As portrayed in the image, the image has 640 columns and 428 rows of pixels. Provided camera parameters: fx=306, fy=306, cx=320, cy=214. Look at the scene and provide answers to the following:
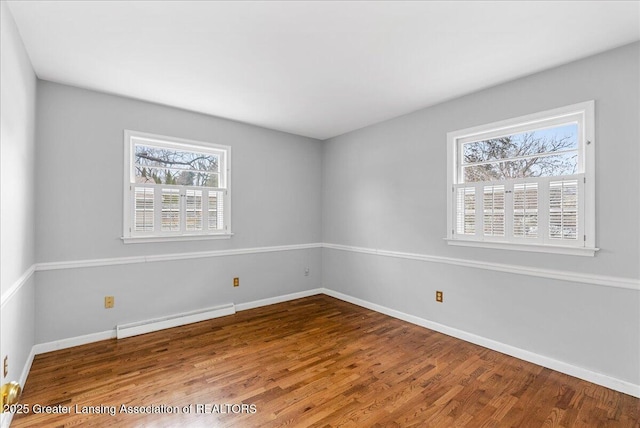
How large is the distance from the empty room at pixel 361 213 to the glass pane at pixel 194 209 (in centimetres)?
2

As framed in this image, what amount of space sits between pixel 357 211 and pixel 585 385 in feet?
9.48

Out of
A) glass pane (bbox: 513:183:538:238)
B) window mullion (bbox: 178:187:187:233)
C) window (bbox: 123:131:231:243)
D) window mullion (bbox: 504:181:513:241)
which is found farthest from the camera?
window mullion (bbox: 178:187:187:233)

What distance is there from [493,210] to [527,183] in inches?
14.9

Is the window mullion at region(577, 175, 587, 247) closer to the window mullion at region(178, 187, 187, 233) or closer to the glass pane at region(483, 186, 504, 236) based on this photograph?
the glass pane at region(483, 186, 504, 236)

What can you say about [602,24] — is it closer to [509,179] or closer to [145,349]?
[509,179]

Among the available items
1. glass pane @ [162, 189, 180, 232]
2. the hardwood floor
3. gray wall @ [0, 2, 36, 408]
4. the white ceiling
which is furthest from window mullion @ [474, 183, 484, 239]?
gray wall @ [0, 2, 36, 408]

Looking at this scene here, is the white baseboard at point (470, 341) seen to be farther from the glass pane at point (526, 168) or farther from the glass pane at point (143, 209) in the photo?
the glass pane at point (526, 168)

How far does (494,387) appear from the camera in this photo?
7.59ft

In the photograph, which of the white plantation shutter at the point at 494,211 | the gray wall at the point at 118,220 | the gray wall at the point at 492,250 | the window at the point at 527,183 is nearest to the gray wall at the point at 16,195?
the gray wall at the point at 118,220

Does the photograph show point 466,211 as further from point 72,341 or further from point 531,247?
point 72,341

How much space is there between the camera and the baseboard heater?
3.18m

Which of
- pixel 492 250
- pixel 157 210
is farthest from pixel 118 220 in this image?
pixel 492 250

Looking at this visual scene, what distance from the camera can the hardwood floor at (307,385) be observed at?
6.40ft

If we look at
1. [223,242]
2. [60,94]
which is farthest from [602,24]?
[60,94]
